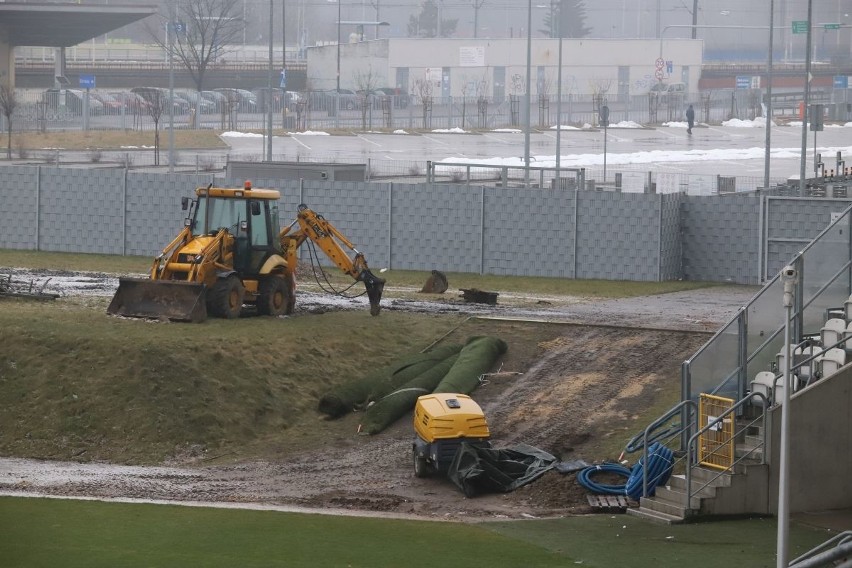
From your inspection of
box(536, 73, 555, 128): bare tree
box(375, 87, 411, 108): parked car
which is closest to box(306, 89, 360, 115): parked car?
box(375, 87, 411, 108): parked car

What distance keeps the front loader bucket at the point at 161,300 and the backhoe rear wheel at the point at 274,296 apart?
195 centimetres

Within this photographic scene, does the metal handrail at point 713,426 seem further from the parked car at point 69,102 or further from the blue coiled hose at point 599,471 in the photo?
the parked car at point 69,102

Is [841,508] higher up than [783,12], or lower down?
lower down

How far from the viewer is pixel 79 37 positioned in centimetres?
8956

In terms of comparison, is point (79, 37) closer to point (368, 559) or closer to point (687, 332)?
point (687, 332)

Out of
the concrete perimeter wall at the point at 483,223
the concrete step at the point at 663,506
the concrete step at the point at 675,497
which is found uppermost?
the concrete perimeter wall at the point at 483,223

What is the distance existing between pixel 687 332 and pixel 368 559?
1438 centimetres

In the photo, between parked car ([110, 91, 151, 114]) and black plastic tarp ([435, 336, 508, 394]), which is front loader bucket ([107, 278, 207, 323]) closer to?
black plastic tarp ([435, 336, 508, 394])

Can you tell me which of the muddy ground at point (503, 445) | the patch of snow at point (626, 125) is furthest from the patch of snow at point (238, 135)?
the muddy ground at point (503, 445)

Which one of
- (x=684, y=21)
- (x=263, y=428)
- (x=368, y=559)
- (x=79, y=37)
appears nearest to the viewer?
(x=368, y=559)

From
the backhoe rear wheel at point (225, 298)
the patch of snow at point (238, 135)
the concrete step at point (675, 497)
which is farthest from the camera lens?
the patch of snow at point (238, 135)

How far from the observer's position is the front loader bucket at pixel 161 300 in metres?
28.4

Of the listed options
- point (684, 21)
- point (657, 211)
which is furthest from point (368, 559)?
point (684, 21)

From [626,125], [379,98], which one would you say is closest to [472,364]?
[626,125]
